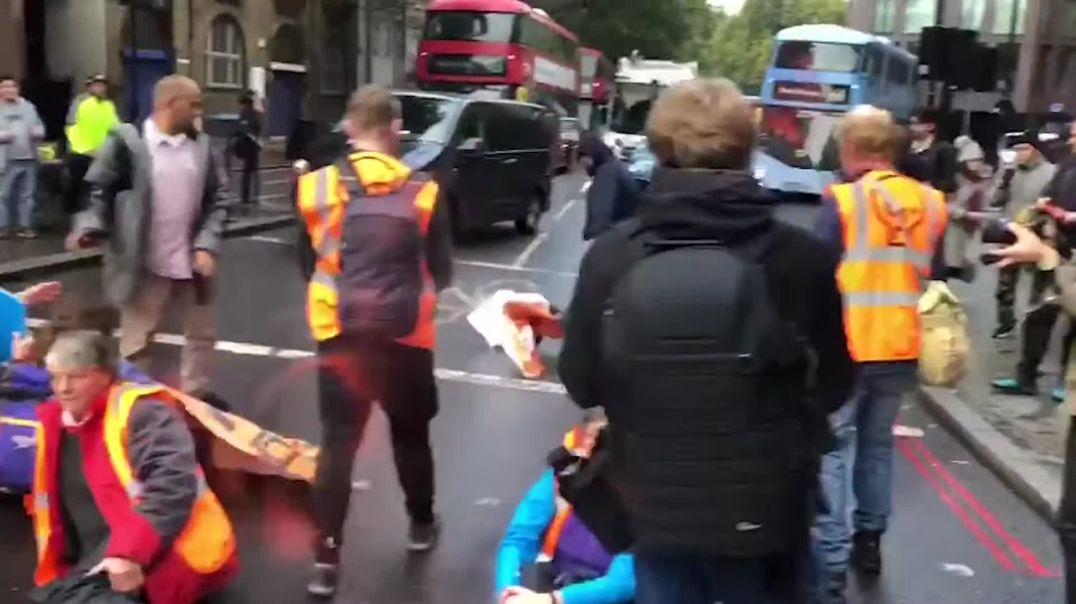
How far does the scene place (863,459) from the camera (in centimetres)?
480

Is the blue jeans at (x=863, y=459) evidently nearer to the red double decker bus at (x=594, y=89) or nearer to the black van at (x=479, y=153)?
the black van at (x=479, y=153)

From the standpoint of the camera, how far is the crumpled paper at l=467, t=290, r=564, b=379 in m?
8.82

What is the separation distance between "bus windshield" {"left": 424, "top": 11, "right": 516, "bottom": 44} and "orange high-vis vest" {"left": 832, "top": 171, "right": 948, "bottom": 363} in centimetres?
2500

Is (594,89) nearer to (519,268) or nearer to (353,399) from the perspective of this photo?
(519,268)

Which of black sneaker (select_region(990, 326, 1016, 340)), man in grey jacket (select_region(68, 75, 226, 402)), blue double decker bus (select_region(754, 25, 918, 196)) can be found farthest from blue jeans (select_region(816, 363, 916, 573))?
blue double decker bus (select_region(754, 25, 918, 196))

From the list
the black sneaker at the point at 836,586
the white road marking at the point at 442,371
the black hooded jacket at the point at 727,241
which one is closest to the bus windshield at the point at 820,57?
the white road marking at the point at 442,371

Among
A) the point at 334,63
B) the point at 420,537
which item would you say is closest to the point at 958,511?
the point at 420,537

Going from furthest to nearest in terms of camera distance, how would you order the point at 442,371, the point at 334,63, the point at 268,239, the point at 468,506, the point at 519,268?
the point at 334,63, the point at 268,239, the point at 519,268, the point at 442,371, the point at 468,506

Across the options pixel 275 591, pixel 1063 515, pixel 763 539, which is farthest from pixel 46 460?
pixel 1063 515

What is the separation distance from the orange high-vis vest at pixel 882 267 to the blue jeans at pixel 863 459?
3.6 inches

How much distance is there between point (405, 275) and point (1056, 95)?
59.5 meters

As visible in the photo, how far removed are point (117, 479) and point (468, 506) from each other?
7.25 ft

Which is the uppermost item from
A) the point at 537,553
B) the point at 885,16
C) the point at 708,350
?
the point at 885,16

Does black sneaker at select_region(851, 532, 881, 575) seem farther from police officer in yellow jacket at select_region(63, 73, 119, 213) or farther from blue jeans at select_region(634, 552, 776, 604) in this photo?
police officer in yellow jacket at select_region(63, 73, 119, 213)
